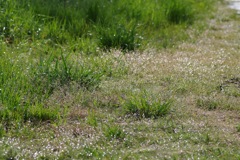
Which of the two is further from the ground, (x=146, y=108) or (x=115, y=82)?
(x=146, y=108)

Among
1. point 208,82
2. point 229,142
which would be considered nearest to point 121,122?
point 229,142

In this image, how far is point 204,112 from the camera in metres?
4.68

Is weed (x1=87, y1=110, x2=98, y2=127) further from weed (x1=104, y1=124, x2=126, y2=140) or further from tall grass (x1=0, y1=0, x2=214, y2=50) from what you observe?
tall grass (x1=0, y1=0, x2=214, y2=50)

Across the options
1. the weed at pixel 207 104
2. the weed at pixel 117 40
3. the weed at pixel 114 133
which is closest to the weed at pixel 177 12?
the weed at pixel 117 40

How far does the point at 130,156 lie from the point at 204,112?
3.60ft

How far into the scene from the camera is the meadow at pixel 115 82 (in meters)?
4.02

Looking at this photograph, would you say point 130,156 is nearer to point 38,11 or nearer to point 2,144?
point 2,144

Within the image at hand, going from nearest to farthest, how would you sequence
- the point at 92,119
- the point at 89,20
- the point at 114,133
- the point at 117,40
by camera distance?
the point at 114,133
the point at 92,119
the point at 117,40
the point at 89,20

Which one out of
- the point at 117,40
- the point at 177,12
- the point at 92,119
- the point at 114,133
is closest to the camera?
the point at 114,133

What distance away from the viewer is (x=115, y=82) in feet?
17.4

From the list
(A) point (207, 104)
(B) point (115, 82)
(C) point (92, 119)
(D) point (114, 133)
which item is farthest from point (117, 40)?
(D) point (114, 133)

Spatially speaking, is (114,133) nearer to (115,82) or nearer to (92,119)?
(92,119)

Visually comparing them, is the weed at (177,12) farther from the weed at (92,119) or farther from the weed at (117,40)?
the weed at (92,119)

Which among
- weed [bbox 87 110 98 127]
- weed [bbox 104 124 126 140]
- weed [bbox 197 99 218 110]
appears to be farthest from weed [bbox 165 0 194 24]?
weed [bbox 104 124 126 140]
